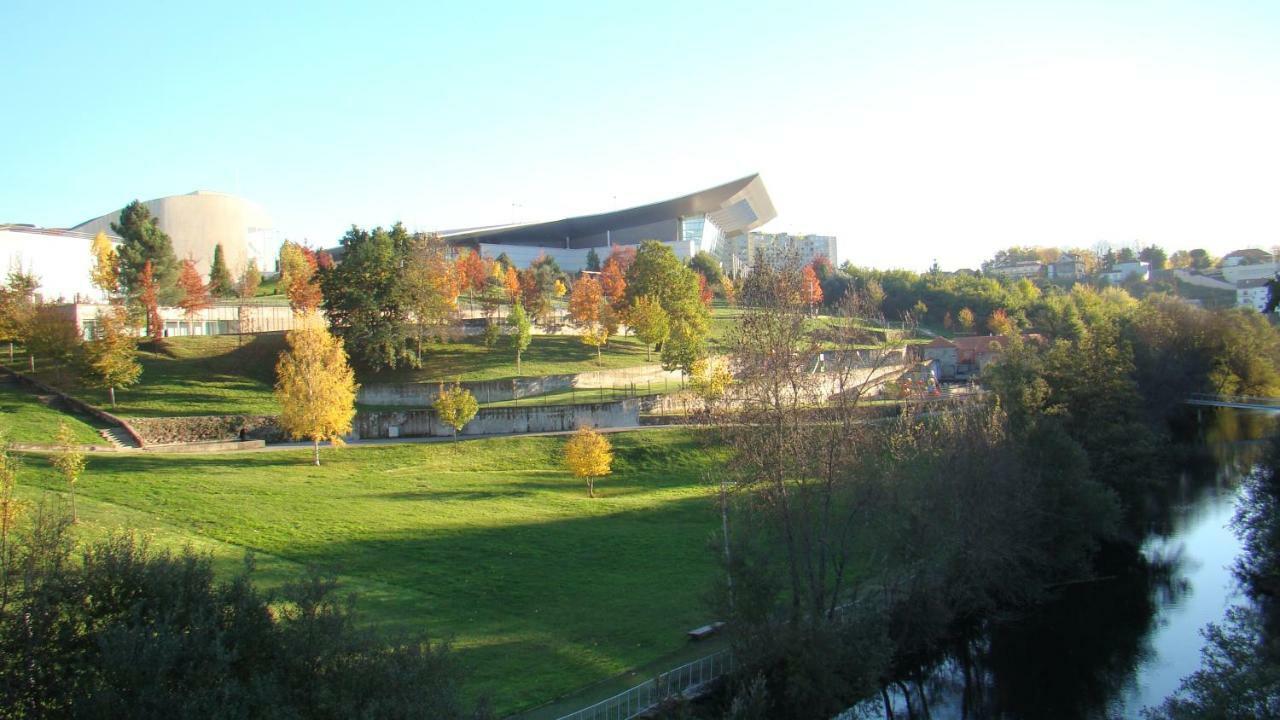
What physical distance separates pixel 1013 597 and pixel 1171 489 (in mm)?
16044

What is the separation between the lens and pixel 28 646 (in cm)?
869

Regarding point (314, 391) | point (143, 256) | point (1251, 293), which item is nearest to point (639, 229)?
point (143, 256)

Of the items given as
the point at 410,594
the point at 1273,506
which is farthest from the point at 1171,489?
the point at 410,594

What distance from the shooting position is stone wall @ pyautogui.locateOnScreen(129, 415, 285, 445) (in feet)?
103

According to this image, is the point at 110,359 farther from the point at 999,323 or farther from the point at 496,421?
the point at 999,323

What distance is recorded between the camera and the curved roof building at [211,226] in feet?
266

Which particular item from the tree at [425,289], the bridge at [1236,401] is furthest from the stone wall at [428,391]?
the bridge at [1236,401]

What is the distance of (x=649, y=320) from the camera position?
4272cm

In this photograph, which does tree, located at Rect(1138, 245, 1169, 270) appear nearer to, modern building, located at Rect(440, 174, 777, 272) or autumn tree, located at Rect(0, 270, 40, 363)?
modern building, located at Rect(440, 174, 777, 272)

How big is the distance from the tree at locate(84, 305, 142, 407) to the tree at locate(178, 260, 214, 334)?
32.4 ft

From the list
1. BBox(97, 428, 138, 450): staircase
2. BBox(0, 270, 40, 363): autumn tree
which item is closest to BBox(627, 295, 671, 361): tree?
BBox(97, 428, 138, 450): staircase

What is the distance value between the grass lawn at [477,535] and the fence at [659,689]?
79 centimetres

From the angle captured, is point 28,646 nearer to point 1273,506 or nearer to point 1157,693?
point 1157,693

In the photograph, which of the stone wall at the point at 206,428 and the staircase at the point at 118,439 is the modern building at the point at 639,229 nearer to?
the stone wall at the point at 206,428
